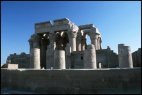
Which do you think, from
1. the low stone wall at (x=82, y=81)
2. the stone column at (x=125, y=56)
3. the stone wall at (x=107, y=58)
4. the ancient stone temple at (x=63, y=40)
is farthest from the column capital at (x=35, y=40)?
the low stone wall at (x=82, y=81)

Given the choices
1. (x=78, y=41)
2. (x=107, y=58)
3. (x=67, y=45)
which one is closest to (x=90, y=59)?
(x=107, y=58)

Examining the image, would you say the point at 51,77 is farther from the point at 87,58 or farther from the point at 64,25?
the point at 64,25

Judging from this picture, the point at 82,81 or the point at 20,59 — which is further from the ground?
the point at 20,59

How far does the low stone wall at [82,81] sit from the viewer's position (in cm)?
→ 1024

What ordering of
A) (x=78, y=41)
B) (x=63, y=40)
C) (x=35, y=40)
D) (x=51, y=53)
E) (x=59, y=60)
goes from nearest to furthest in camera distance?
1. (x=59, y=60)
2. (x=51, y=53)
3. (x=35, y=40)
4. (x=78, y=41)
5. (x=63, y=40)

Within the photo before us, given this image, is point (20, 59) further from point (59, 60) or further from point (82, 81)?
point (82, 81)

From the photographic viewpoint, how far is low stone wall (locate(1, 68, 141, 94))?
10.2 metres

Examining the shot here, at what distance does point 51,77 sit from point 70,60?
50.1 feet

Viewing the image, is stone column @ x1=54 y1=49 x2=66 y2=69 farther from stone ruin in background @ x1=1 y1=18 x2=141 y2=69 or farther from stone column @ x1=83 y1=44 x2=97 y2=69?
stone ruin in background @ x1=1 y1=18 x2=141 y2=69

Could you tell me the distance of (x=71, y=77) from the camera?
1105 centimetres

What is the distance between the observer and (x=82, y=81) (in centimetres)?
1086

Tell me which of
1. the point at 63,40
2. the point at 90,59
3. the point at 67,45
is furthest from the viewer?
the point at 63,40

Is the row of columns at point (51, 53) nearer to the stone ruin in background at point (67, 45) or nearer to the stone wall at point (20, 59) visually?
the stone ruin in background at point (67, 45)

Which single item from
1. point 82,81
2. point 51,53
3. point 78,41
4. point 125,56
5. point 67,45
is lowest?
point 82,81
